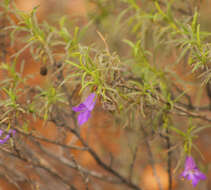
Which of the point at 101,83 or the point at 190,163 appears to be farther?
the point at 190,163

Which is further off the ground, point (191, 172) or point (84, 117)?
point (84, 117)

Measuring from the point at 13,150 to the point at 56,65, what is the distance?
395 mm

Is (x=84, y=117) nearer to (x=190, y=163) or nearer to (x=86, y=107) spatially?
(x=86, y=107)

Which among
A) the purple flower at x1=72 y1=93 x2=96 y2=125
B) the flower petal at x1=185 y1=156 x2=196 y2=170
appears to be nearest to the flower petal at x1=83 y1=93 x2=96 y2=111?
the purple flower at x1=72 y1=93 x2=96 y2=125

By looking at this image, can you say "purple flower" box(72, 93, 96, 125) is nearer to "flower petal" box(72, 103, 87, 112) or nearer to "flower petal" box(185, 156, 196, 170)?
"flower petal" box(72, 103, 87, 112)

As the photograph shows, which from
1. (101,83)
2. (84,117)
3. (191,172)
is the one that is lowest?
(191,172)

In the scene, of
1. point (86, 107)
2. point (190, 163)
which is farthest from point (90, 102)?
point (190, 163)

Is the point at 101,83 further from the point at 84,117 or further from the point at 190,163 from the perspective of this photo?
the point at 190,163

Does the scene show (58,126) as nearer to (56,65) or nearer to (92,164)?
(56,65)

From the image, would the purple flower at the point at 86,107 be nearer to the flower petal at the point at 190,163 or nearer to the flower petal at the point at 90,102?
the flower petal at the point at 90,102

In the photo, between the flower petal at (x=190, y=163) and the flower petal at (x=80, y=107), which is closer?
the flower petal at (x=80, y=107)

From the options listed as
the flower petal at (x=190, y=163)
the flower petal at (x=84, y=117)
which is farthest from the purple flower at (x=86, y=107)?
the flower petal at (x=190, y=163)

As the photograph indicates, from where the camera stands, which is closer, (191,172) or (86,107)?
(86,107)

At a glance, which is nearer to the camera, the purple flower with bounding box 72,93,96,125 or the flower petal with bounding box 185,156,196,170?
the purple flower with bounding box 72,93,96,125
